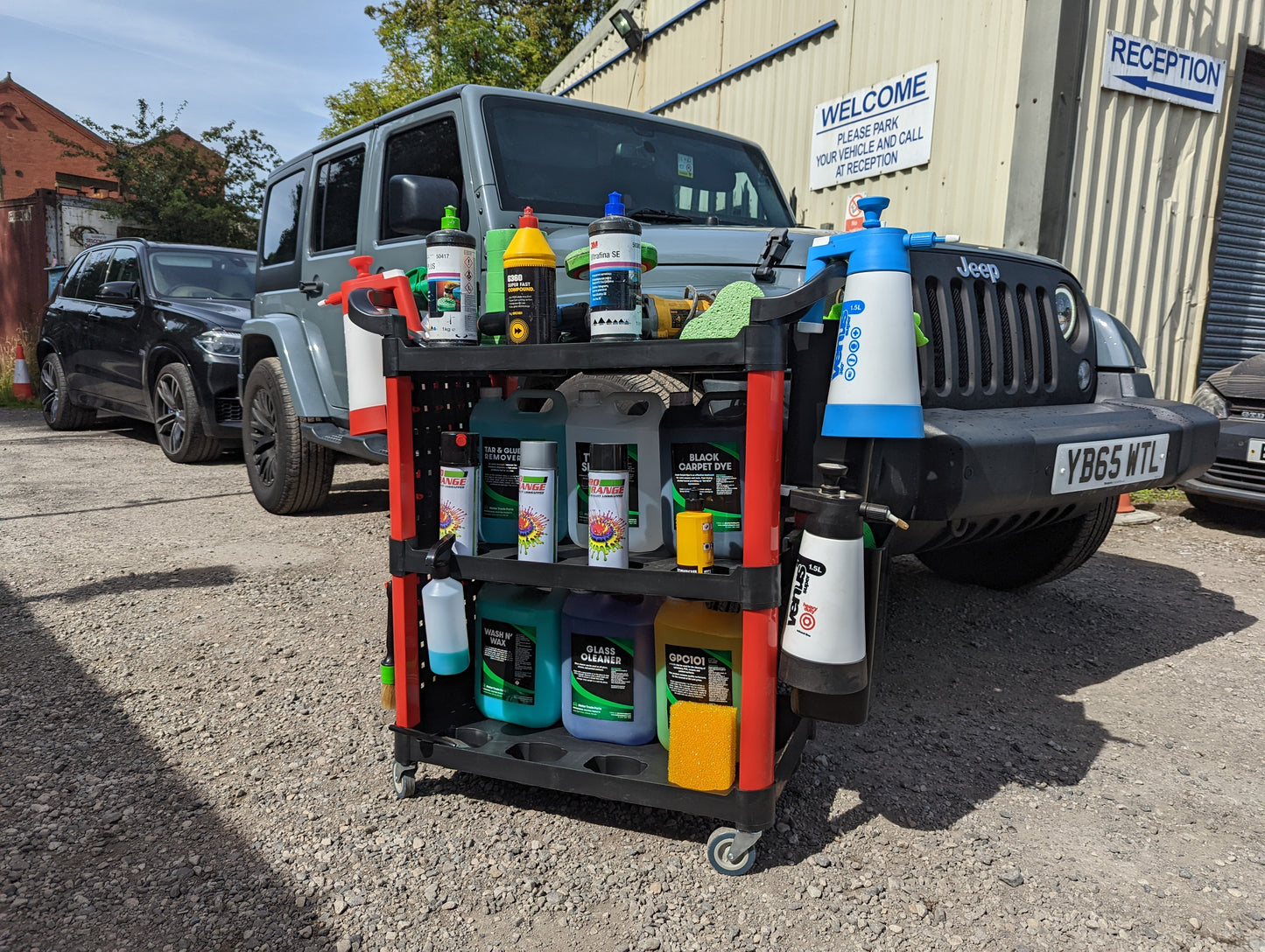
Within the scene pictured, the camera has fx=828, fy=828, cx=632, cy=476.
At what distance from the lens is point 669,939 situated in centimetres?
162

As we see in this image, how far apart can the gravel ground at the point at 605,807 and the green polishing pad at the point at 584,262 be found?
4.49 ft

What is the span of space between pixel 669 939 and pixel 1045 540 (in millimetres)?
2482

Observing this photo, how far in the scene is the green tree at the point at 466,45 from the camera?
19031 millimetres

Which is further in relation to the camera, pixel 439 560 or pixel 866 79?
pixel 866 79

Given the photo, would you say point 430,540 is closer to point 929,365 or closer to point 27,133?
point 929,365

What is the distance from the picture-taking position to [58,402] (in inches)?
347

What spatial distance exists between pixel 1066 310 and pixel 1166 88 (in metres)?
4.38

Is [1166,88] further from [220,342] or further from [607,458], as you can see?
[220,342]

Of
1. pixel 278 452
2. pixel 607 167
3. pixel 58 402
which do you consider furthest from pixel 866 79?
pixel 58 402

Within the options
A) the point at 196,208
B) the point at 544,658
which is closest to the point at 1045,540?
the point at 544,658

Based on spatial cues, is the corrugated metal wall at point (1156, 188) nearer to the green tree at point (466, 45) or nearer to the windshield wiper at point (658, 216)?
the windshield wiper at point (658, 216)

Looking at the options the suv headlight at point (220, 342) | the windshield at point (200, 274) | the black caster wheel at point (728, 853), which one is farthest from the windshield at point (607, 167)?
the windshield at point (200, 274)

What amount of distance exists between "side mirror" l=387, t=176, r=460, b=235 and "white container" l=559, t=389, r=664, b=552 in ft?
4.18

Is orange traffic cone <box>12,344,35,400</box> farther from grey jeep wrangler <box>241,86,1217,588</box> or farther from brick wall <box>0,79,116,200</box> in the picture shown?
brick wall <box>0,79,116,200</box>
